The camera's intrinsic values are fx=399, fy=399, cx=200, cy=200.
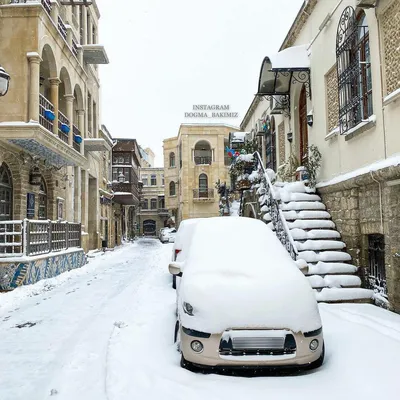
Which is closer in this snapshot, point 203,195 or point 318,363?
point 318,363

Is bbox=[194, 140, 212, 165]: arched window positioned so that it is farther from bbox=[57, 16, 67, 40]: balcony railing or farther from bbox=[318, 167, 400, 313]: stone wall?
bbox=[318, 167, 400, 313]: stone wall

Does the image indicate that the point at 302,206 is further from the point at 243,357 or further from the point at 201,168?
the point at 201,168

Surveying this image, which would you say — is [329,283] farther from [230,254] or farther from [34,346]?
[34,346]

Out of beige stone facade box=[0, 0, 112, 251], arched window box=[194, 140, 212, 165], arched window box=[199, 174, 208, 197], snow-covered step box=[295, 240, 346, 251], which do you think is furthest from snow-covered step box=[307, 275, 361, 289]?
arched window box=[194, 140, 212, 165]

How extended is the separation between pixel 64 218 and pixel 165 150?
3333cm

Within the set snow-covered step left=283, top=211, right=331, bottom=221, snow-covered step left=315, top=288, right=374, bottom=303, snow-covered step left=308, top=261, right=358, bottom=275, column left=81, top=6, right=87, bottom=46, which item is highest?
column left=81, top=6, right=87, bottom=46

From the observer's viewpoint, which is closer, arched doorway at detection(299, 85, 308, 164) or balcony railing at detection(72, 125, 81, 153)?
arched doorway at detection(299, 85, 308, 164)

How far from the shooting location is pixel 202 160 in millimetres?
43000

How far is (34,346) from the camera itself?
5285mm

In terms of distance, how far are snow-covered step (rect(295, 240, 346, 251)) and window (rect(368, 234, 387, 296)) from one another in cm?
70

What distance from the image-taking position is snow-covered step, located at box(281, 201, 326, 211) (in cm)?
943

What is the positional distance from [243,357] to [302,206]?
614cm

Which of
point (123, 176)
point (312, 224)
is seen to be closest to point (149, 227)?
point (123, 176)

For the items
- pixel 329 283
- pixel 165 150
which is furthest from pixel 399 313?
pixel 165 150
